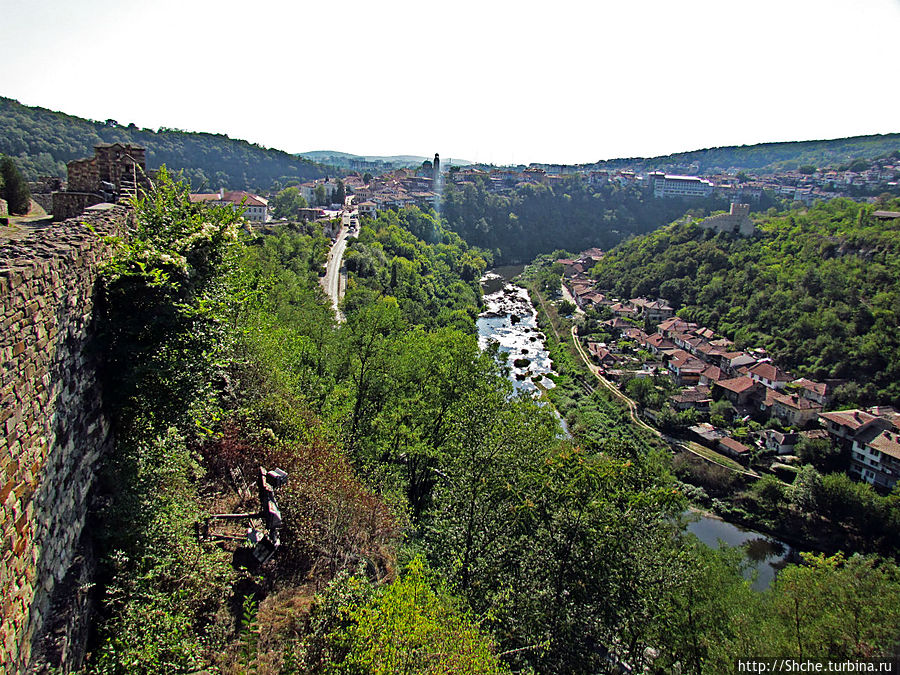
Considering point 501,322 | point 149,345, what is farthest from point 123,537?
point 501,322

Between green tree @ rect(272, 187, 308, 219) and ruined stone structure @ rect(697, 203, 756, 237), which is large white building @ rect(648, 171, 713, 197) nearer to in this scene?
ruined stone structure @ rect(697, 203, 756, 237)

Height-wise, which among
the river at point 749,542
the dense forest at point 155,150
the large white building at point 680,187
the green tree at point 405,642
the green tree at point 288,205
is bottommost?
the river at point 749,542

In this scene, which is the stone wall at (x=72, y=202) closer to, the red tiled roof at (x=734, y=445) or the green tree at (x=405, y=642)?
the green tree at (x=405, y=642)

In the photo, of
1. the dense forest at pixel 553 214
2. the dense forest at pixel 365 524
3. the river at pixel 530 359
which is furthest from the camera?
the dense forest at pixel 553 214

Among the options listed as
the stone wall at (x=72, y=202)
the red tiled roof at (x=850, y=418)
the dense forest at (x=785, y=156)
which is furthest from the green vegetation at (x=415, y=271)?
the dense forest at (x=785, y=156)

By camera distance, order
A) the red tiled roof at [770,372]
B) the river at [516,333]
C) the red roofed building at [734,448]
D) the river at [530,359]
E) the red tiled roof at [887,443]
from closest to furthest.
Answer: the river at [530,359] → the red tiled roof at [887,443] → the red roofed building at [734,448] → the red tiled roof at [770,372] → the river at [516,333]

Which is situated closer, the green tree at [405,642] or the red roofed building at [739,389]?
the green tree at [405,642]

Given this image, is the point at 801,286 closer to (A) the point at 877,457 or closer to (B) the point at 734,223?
(B) the point at 734,223

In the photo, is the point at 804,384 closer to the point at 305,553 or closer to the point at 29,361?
the point at 305,553

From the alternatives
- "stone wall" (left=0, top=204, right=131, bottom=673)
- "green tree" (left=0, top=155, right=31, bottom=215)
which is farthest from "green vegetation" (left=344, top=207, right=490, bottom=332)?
"stone wall" (left=0, top=204, right=131, bottom=673)
